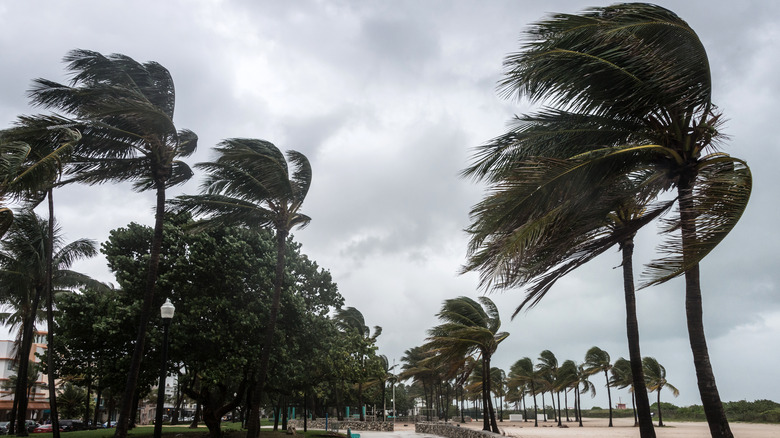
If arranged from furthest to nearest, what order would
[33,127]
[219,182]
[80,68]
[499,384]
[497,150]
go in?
[499,384], [219,182], [80,68], [33,127], [497,150]

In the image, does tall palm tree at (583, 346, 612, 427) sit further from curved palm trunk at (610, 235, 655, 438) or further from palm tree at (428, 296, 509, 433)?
curved palm trunk at (610, 235, 655, 438)

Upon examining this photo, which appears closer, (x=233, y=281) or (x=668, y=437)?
(x=233, y=281)

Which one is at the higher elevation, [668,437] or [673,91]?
[673,91]

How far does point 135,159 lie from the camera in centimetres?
1661

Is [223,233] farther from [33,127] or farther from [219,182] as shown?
[33,127]

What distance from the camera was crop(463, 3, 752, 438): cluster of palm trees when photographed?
6789 millimetres

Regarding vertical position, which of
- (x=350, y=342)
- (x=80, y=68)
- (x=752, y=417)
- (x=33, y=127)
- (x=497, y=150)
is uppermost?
(x=80, y=68)

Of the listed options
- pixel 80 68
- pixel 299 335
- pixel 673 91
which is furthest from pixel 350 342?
pixel 673 91

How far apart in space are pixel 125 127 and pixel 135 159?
1.44 m

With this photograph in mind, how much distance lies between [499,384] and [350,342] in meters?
58.8

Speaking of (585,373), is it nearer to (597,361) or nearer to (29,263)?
(597,361)

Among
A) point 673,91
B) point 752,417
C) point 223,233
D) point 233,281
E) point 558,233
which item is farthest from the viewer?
point 752,417

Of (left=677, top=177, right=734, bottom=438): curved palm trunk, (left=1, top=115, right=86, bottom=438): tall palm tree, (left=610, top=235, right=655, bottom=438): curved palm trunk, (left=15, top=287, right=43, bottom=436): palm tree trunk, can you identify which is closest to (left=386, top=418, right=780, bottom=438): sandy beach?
(left=610, top=235, right=655, bottom=438): curved palm trunk

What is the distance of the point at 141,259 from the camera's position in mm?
23359
